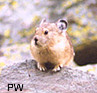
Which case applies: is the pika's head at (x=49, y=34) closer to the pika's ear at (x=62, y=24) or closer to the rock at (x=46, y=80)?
the pika's ear at (x=62, y=24)

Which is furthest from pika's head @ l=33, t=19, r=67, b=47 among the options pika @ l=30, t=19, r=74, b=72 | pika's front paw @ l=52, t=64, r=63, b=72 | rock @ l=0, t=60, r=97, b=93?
rock @ l=0, t=60, r=97, b=93

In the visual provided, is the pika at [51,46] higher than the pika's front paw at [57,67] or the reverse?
higher

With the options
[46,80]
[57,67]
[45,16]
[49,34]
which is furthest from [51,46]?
[45,16]

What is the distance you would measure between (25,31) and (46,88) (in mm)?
5164

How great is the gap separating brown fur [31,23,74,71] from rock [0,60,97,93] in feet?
0.71

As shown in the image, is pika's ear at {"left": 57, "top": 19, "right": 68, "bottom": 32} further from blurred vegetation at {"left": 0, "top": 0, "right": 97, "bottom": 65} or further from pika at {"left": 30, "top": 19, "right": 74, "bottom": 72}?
blurred vegetation at {"left": 0, "top": 0, "right": 97, "bottom": 65}

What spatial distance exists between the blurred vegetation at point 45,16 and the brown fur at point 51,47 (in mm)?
3926

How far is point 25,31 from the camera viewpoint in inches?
398

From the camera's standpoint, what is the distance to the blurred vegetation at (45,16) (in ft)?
32.4

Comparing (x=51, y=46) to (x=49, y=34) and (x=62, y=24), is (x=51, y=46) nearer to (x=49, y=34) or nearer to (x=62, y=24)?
(x=49, y=34)

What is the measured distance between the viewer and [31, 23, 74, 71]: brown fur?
543 cm

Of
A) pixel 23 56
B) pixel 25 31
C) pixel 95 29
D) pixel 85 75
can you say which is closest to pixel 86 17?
pixel 95 29

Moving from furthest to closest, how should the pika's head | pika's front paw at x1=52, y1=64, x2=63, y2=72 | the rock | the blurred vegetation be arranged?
the blurred vegetation → pika's front paw at x1=52, y1=64, x2=63, y2=72 → the pika's head → the rock

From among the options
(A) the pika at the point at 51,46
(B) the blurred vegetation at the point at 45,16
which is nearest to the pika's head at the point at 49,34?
(A) the pika at the point at 51,46
